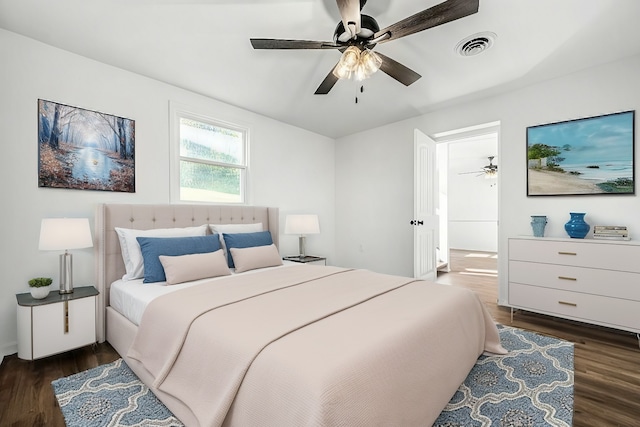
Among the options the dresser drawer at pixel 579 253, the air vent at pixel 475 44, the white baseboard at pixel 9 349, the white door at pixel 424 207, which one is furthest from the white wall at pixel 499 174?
the white baseboard at pixel 9 349

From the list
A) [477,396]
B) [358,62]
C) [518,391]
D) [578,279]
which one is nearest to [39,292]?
[358,62]

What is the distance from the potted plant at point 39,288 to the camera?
2.11 meters

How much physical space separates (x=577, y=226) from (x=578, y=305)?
0.76m

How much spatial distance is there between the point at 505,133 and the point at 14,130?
4737mm

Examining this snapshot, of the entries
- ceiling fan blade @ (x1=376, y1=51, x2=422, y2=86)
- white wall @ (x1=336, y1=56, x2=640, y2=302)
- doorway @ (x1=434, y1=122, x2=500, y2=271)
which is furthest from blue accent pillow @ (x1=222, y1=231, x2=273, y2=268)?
doorway @ (x1=434, y1=122, x2=500, y2=271)

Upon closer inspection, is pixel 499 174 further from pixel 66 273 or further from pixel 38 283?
pixel 38 283

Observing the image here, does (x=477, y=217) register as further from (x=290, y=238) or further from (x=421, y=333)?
(x=421, y=333)

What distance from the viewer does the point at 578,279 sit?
271 cm

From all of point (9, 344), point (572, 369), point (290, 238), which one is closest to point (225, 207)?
point (290, 238)

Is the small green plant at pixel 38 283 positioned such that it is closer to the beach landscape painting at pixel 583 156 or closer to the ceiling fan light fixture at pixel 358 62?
the ceiling fan light fixture at pixel 358 62

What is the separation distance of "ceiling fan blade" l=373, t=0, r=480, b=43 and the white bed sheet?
2.26 meters

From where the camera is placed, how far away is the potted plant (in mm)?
2111

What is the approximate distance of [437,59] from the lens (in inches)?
104

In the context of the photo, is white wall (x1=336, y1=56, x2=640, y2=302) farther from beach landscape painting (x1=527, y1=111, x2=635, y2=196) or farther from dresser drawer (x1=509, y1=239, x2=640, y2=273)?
dresser drawer (x1=509, y1=239, x2=640, y2=273)
